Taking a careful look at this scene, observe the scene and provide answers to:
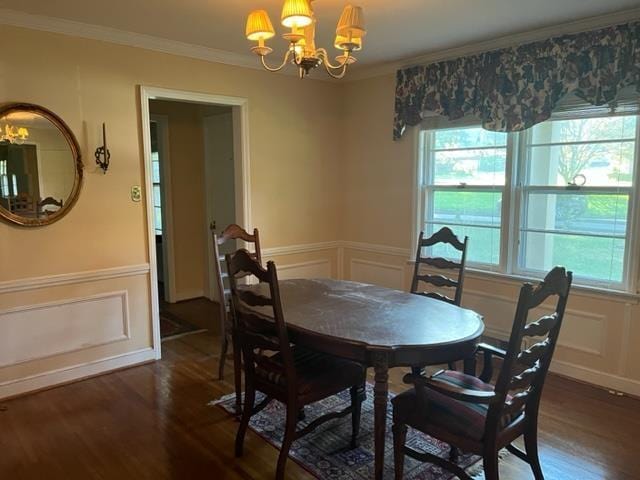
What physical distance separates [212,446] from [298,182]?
273cm

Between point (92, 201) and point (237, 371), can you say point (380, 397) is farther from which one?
point (92, 201)

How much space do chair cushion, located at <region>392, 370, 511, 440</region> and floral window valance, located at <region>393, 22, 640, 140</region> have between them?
85.0 inches

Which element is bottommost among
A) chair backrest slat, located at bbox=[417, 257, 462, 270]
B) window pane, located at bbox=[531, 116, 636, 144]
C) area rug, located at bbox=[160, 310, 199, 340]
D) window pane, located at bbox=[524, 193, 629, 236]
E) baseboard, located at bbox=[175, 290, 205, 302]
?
area rug, located at bbox=[160, 310, 199, 340]

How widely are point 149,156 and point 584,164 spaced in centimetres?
319

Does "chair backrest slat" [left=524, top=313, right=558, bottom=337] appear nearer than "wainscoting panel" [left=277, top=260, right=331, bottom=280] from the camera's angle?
Yes

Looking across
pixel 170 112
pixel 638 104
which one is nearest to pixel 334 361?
pixel 638 104

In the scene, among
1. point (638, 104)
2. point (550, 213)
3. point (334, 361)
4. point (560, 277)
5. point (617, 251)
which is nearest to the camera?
point (560, 277)

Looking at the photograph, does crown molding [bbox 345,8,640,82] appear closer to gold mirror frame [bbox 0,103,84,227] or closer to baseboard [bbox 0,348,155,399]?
gold mirror frame [bbox 0,103,84,227]

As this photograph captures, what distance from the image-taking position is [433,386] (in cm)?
196

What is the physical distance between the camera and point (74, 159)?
3330 mm

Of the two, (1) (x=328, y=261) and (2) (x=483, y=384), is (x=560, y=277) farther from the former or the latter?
(1) (x=328, y=261)

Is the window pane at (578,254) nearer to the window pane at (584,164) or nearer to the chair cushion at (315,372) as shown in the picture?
the window pane at (584,164)

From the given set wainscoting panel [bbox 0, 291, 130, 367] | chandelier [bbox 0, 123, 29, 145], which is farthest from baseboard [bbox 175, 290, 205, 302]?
chandelier [bbox 0, 123, 29, 145]

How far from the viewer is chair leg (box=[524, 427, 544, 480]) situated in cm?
213
